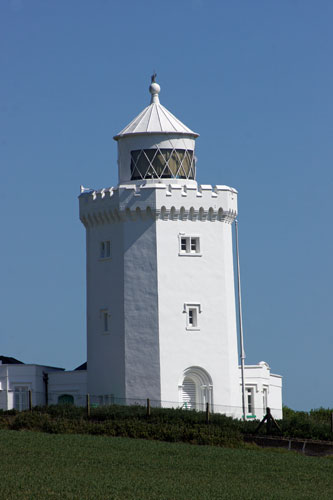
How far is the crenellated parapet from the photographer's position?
60031mm

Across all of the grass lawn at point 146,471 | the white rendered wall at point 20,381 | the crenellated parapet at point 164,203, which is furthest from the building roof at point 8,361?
the grass lawn at point 146,471

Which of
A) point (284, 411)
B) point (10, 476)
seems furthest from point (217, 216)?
point (10, 476)

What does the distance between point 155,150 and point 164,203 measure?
3001 millimetres

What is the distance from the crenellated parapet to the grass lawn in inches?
543

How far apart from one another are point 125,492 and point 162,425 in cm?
1466

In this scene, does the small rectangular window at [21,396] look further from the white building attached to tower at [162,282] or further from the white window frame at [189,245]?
the white window frame at [189,245]

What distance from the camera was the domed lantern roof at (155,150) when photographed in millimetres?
61375

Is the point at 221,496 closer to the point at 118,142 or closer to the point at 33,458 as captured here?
the point at 33,458

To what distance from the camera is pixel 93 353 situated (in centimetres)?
6172

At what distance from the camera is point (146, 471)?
41.6 meters

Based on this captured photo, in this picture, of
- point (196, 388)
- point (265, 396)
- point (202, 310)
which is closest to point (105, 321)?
point (202, 310)

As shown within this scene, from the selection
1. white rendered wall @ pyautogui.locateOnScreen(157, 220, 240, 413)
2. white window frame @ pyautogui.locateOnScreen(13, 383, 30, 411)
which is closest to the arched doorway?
white rendered wall @ pyautogui.locateOnScreen(157, 220, 240, 413)

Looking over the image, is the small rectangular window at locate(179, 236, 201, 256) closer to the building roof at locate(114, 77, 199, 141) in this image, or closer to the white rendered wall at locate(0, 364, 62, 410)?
the building roof at locate(114, 77, 199, 141)

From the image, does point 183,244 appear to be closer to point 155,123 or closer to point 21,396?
point 155,123
